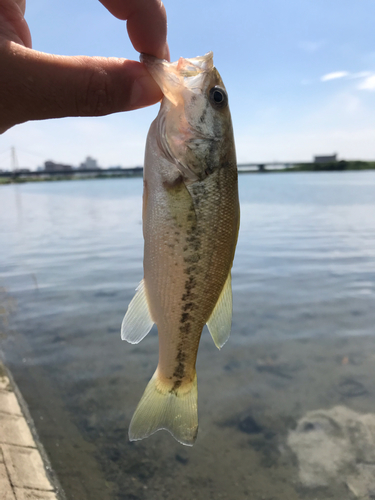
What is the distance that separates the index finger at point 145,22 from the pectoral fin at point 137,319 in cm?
162

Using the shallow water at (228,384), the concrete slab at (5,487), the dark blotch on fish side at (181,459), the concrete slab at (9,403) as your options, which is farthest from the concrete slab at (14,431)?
the dark blotch on fish side at (181,459)

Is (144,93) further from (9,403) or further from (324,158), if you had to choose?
(324,158)

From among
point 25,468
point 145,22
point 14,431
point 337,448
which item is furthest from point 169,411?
point 337,448

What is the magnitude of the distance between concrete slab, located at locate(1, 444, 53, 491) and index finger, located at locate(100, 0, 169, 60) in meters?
3.96

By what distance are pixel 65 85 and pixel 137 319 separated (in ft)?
5.25

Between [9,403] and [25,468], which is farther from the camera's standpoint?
[9,403]

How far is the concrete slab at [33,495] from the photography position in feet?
11.3

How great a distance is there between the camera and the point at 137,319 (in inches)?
103

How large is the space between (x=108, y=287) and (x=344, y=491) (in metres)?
8.00

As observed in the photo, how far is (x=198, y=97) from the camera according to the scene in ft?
8.41

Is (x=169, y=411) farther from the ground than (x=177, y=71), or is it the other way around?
(x=177, y=71)

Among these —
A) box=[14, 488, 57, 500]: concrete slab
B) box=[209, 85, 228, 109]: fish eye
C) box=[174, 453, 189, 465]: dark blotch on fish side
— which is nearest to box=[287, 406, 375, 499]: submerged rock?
box=[174, 453, 189, 465]: dark blotch on fish side

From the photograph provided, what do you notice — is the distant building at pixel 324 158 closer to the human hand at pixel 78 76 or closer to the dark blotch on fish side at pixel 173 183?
the human hand at pixel 78 76

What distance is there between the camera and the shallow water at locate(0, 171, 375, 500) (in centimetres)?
452
